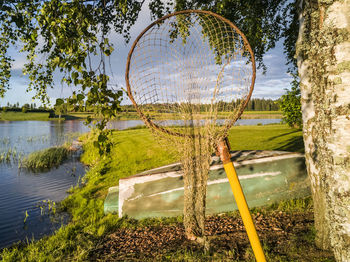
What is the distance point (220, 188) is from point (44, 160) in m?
12.0

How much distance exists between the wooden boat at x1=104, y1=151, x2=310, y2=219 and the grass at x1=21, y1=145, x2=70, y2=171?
9718 millimetres

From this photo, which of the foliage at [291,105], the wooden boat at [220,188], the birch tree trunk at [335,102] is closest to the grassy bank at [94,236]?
the wooden boat at [220,188]

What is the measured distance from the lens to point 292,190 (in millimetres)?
5496

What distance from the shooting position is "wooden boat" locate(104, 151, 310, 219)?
535 centimetres

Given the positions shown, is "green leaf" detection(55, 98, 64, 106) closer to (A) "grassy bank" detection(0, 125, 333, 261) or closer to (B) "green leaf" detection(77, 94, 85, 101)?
(B) "green leaf" detection(77, 94, 85, 101)

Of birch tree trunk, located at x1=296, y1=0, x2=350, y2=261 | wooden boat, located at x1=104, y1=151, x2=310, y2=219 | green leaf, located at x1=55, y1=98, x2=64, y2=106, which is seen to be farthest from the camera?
wooden boat, located at x1=104, y1=151, x2=310, y2=219

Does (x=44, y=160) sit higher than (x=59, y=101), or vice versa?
(x=59, y=101)

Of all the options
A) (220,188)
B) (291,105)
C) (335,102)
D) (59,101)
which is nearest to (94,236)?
(220,188)

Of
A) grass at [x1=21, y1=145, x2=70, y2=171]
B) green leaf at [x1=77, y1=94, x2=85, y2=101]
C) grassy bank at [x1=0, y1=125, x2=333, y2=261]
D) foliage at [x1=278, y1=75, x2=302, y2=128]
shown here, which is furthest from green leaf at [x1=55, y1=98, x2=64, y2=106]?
foliage at [x1=278, y1=75, x2=302, y2=128]

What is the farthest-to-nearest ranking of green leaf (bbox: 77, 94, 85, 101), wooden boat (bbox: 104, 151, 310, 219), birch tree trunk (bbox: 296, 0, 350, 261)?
wooden boat (bbox: 104, 151, 310, 219) → green leaf (bbox: 77, 94, 85, 101) → birch tree trunk (bbox: 296, 0, 350, 261)

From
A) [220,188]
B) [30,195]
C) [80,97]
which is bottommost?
[30,195]

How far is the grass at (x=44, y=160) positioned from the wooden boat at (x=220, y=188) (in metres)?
9.72

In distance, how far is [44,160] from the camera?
523 inches

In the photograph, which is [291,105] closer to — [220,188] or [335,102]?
[220,188]
